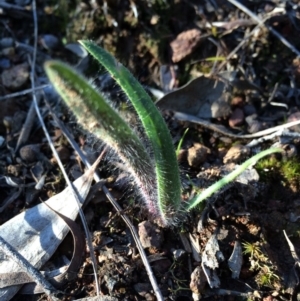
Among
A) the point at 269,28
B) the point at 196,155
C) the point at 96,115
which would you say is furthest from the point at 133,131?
the point at 269,28

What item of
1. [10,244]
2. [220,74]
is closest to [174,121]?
[220,74]

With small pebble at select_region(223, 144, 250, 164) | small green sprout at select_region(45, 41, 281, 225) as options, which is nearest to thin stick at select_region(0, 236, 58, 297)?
small green sprout at select_region(45, 41, 281, 225)

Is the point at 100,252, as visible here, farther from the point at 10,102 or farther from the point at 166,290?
the point at 10,102

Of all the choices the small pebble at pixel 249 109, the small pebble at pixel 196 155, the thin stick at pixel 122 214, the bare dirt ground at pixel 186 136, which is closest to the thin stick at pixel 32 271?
the bare dirt ground at pixel 186 136

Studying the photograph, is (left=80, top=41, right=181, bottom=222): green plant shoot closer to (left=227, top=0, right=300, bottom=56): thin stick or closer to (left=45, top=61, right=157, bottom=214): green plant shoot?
(left=45, top=61, right=157, bottom=214): green plant shoot

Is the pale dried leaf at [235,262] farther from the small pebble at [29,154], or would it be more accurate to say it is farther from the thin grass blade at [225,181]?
the small pebble at [29,154]

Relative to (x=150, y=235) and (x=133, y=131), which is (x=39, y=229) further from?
(x=133, y=131)
